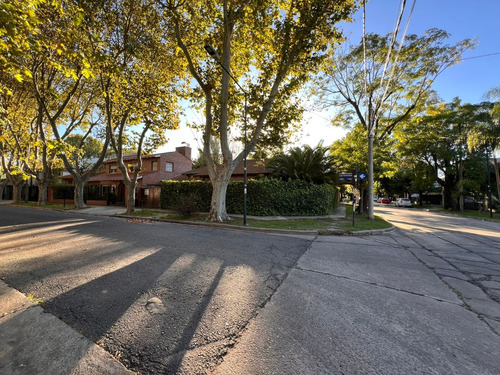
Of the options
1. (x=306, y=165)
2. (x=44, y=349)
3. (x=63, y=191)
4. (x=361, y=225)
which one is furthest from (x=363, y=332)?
(x=63, y=191)

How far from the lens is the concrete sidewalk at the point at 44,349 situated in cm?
188

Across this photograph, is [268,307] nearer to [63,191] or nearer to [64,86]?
[64,86]

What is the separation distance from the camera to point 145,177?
25938 mm

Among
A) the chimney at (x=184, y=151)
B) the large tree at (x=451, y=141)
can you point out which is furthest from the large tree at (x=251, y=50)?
the chimney at (x=184, y=151)

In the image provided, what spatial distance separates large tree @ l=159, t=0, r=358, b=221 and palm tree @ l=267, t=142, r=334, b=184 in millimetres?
4323

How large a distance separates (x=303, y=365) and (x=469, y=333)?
220 cm

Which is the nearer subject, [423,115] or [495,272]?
[495,272]

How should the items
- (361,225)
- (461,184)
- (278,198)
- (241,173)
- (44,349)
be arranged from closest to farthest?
(44,349), (361,225), (278,198), (241,173), (461,184)

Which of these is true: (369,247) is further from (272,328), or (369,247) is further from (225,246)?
(272,328)

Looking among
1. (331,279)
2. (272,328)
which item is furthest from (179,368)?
(331,279)

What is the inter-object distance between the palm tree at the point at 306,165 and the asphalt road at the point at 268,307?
39.9 ft

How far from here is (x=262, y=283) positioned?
3865mm

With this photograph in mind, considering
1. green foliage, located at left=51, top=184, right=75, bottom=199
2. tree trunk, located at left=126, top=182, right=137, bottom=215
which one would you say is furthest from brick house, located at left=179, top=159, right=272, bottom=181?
green foliage, located at left=51, top=184, right=75, bottom=199

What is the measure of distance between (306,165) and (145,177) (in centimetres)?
1807
